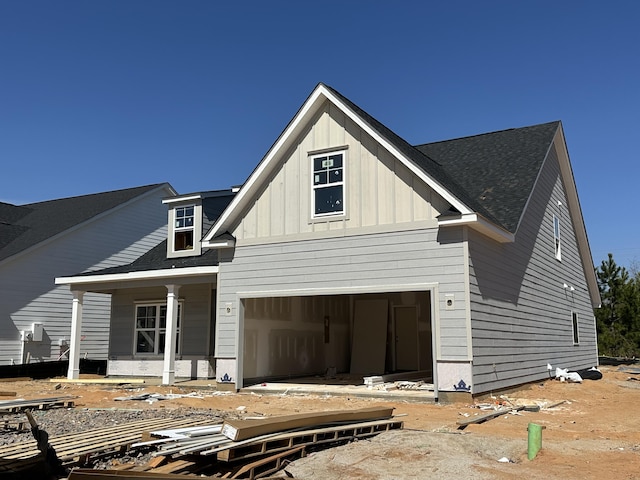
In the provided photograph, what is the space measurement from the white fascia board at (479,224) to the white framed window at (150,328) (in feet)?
34.7

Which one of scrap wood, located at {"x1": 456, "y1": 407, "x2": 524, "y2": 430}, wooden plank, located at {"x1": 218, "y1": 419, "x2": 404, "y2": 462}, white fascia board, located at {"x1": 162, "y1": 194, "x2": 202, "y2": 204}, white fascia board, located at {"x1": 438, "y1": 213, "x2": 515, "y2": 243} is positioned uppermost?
white fascia board, located at {"x1": 162, "y1": 194, "x2": 202, "y2": 204}

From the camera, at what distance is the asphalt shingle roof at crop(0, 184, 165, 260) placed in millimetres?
23500

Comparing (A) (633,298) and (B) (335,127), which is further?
(A) (633,298)

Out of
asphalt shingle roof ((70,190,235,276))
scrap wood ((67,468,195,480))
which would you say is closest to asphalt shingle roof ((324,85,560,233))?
asphalt shingle roof ((70,190,235,276))

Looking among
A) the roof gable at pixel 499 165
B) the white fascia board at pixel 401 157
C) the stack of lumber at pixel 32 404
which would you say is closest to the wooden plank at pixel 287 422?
the white fascia board at pixel 401 157

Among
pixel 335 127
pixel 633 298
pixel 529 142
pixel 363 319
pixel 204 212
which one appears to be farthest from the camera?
pixel 633 298

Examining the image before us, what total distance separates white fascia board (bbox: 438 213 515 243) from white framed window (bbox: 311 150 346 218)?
2787 mm

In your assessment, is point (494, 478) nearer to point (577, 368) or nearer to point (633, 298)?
point (577, 368)

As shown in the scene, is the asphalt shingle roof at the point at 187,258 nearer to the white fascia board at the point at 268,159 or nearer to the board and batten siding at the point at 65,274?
the white fascia board at the point at 268,159

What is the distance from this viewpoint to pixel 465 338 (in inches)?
501

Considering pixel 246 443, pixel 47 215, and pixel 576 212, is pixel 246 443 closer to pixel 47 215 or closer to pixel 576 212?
pixel 576 212

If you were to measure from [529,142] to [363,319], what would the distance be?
25.5 ft

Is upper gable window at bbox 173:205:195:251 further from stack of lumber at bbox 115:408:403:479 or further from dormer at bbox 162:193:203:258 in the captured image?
stack of lumber at bbox 115:408:403:479

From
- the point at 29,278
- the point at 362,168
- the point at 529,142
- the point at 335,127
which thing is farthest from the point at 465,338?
the point at 29,278
